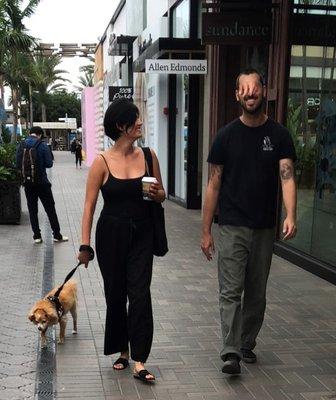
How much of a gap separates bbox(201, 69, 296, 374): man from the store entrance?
8.46 meters

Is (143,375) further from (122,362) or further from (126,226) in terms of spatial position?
(126,226)

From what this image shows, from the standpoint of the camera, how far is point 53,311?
4.18 m

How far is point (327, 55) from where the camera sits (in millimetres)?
6711

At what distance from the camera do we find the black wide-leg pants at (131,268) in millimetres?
3691

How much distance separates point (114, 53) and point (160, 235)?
17.1 m

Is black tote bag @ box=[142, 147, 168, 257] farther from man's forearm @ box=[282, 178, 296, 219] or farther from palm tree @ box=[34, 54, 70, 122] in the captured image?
palm tree @ box=[34, 54, 70, 122]

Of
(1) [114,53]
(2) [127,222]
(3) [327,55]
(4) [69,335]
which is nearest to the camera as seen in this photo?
(2) [127,222]

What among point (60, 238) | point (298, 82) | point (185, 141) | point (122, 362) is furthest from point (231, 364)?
point (185, 141)

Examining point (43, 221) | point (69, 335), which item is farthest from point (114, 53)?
point (69, 335)

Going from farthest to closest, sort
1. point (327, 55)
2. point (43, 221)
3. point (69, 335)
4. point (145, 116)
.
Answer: point (145, 116) → point (43, 221) → point (327, 55) → point (69, 335)

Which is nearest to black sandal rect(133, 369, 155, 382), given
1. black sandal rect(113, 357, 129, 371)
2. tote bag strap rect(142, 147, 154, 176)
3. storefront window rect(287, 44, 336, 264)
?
black sandal rect(113, 357, 129, 371)

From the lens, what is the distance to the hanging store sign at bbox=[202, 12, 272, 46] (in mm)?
7266

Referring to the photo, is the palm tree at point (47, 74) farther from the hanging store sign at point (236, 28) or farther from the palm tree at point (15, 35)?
the hanging store sign at point (236, 28)

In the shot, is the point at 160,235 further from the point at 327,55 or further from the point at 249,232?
the point at 327,55
